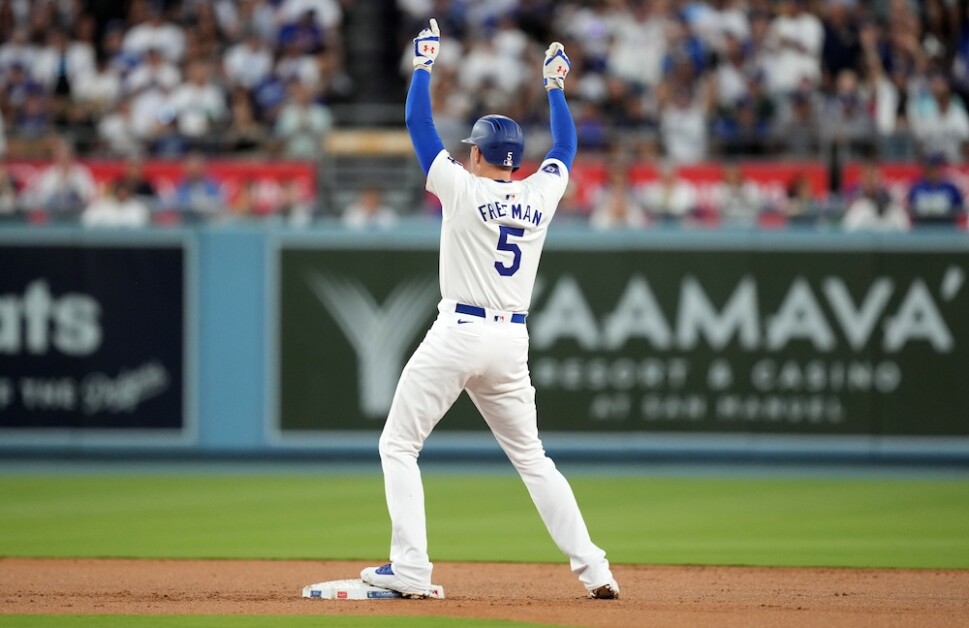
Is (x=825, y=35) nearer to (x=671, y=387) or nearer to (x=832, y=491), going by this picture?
(x=671, y=387)

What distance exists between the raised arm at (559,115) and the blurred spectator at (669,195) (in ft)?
24.9

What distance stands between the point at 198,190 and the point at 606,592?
9945 mm

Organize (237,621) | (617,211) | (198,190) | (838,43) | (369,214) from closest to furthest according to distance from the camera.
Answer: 1. (237,621)
2. (617,211)
3. (369,214)
4. (198,190)
5. (838,43)

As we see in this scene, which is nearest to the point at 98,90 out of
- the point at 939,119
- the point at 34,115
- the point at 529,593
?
the point at 34,115

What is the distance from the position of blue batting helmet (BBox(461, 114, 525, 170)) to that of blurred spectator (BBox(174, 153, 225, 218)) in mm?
8422

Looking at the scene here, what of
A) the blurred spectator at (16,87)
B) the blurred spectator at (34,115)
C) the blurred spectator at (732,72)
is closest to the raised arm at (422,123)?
the blurred spectator at (732,72)

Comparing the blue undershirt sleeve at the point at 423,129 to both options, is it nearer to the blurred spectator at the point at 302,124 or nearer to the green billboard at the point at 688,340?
the green billboard at the point at 688,340

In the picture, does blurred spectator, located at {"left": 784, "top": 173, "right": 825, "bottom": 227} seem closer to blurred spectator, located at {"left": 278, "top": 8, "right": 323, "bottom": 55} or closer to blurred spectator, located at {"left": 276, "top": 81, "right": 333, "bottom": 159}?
blurred spectator, located at {"left": 276, "top": 81, "right": 333, "bottom": 159}

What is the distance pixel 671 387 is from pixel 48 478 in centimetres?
554

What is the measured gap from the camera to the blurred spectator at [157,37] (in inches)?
757

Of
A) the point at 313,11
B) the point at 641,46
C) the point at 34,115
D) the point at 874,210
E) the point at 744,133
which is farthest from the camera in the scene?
the point at 313,11

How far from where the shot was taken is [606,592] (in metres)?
6.86

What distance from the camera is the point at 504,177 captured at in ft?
22.3

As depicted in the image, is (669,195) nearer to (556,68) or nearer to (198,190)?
(198,190)
